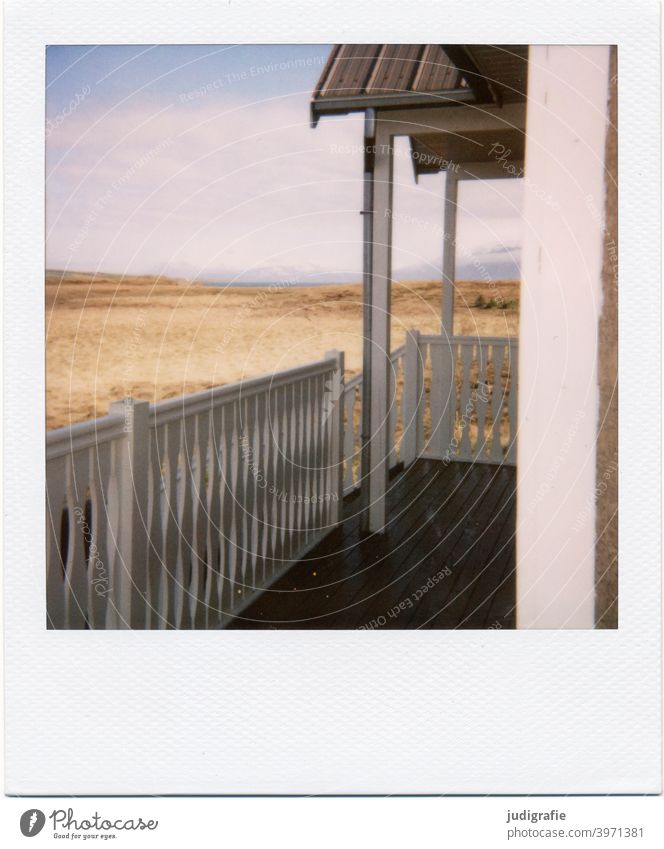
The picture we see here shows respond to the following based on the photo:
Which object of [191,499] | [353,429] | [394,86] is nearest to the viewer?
[191,499]

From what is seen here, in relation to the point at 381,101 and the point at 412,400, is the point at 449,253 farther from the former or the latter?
the point at 381,101

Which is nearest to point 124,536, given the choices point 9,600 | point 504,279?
point 9,600

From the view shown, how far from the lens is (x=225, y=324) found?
558 cm

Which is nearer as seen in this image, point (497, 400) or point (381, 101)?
point (381, 101)

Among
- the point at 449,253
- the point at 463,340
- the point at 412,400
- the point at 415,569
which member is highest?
the point at 449,253

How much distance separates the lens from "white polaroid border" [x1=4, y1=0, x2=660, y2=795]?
143cm

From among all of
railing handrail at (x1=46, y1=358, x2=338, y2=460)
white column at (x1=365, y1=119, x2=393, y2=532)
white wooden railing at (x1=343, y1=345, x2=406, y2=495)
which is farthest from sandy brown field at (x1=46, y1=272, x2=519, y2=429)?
railing handrail at (x1=46, y1=358, x2=338, y2=460)

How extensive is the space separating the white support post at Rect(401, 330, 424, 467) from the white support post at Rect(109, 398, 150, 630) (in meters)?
2.47

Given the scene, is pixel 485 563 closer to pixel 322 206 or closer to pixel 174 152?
pixel 322 206

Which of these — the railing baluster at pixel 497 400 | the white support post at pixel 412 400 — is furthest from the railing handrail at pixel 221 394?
the railing baluster at pixel 497 400

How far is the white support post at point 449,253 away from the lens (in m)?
4.12

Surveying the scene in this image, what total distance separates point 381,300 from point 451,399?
1400mm

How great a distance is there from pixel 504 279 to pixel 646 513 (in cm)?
237

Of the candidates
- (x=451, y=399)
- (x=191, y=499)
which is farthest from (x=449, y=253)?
(x=191, y=499)
